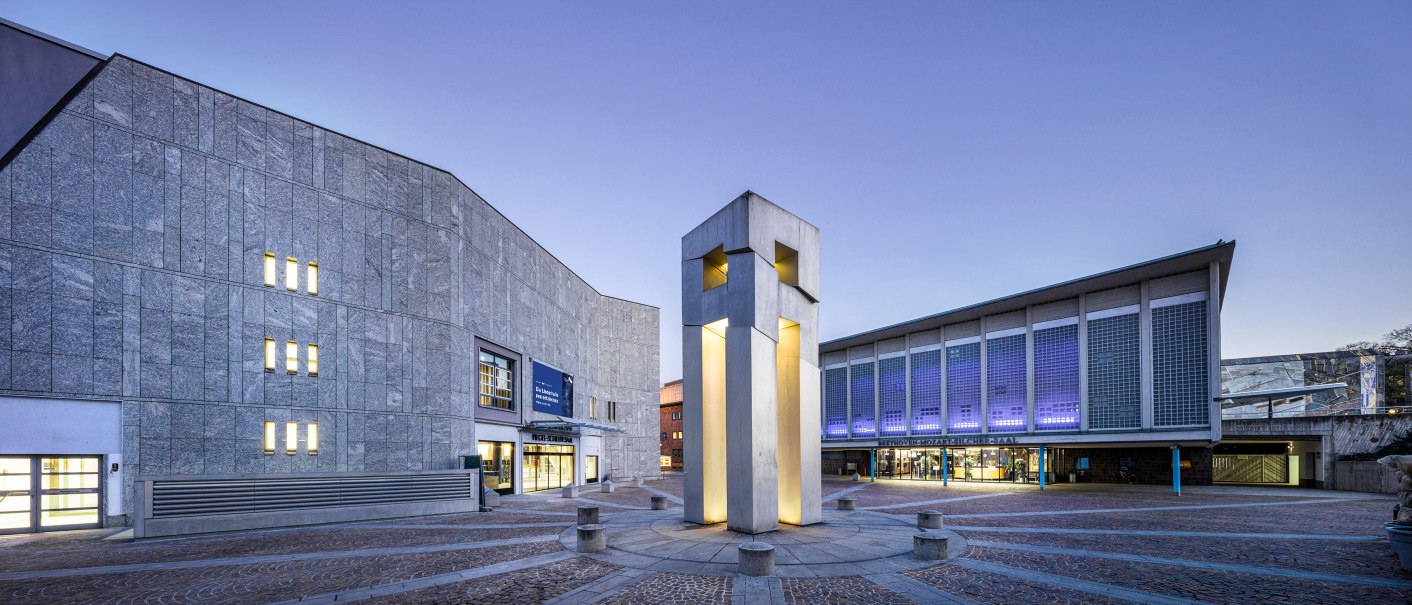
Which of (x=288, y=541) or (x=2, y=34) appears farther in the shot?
(x=2, y=34)

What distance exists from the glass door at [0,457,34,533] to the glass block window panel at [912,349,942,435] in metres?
45.7

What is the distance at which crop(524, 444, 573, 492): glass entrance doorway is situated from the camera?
35.4 m

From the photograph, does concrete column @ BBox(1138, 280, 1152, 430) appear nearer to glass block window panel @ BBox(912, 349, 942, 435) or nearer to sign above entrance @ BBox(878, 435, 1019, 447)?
sign above entrance @ BBox(878, 435, 1019, 447)

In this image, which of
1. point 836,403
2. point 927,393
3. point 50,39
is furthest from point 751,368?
point 836,403

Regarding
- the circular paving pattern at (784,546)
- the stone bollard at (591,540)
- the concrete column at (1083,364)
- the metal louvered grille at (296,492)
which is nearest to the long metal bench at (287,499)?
the metal louvered grille at (296,492)

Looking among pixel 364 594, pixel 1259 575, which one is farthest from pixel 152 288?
pixel 1259 575

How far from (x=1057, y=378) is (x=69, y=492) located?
1808 inches

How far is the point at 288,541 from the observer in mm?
16547

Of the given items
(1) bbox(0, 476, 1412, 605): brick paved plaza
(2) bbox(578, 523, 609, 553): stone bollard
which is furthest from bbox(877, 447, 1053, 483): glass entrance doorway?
(2) bbox(578, 523, 609, 553): stone bollard

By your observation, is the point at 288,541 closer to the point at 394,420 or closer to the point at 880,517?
the point at 394,420

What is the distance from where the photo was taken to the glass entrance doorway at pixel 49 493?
58.7 ft

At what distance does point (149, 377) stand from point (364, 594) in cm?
1508

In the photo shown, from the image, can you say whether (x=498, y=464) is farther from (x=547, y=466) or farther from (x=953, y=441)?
(x=953, y=441)

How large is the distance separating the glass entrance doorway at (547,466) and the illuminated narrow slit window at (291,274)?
53.3 ft
